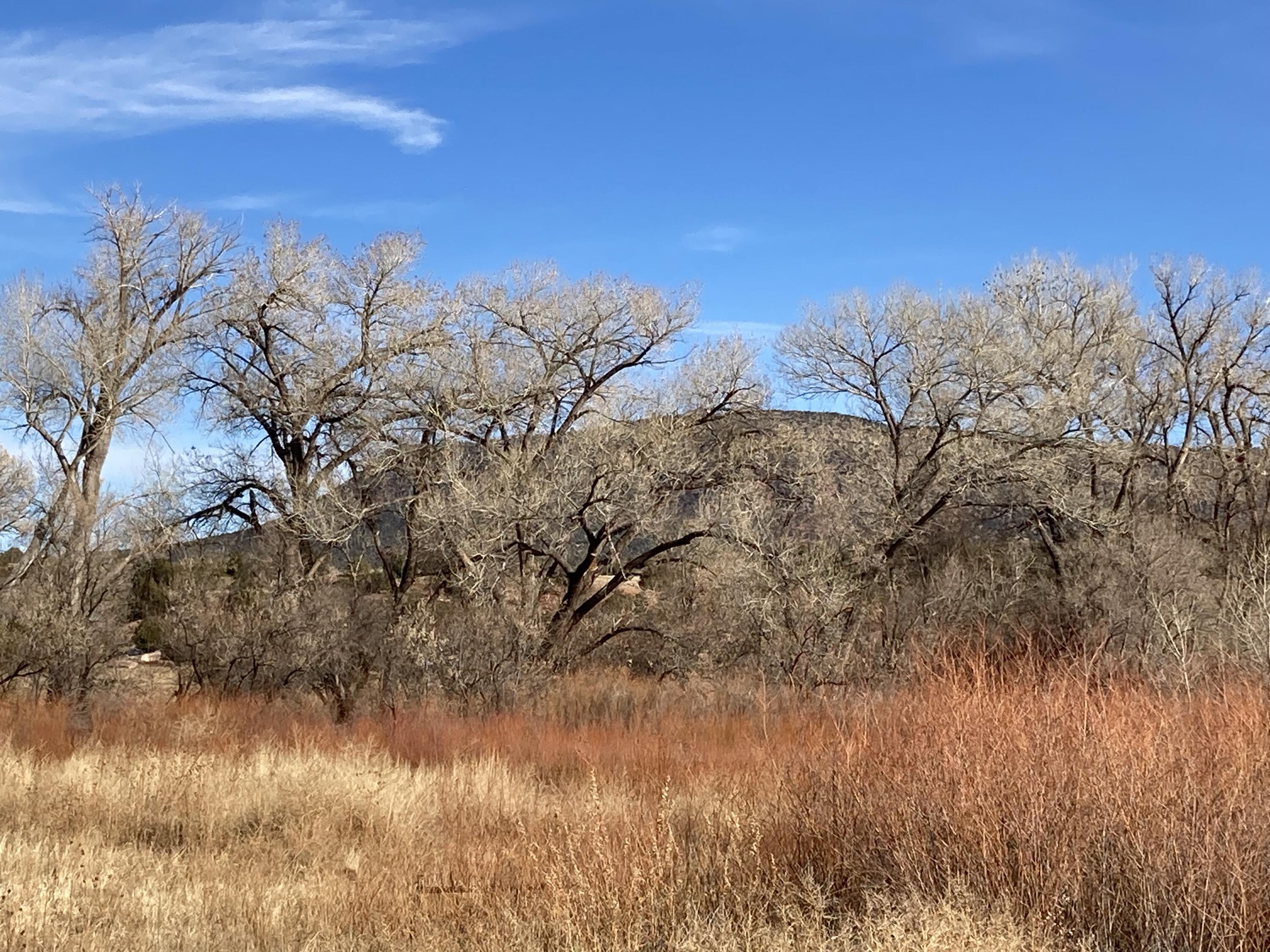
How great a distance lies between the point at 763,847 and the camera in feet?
21.7

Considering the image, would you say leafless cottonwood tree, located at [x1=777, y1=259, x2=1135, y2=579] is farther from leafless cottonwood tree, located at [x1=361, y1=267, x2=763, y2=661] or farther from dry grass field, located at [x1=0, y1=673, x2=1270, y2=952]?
dry grass field, located at [x1=0, y1=673, x2=1270, y2=952]

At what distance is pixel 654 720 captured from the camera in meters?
15.0

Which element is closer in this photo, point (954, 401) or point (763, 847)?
point (763, 847)

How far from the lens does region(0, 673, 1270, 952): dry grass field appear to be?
16.9 feet

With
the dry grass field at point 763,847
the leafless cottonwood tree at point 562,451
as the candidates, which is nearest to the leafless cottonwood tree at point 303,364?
the leafless cottonwood tree at point 562,451

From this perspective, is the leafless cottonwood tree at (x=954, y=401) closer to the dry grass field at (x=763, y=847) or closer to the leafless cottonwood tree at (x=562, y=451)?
the leafless cottonwood tree at (x=562, y=451)

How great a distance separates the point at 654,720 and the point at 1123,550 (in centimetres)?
1117

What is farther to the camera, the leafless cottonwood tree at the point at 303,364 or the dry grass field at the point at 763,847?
the leafless cottonwood tree at the point at 303,364

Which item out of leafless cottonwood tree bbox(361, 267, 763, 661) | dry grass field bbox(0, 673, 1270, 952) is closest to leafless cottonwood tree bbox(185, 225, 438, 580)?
leafless cottonwood tree bbox(361, 267, 763, 661)

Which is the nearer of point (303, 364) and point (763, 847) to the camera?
point (763, 847)

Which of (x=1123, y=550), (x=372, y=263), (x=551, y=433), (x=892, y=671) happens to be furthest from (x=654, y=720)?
(x=372, y=263)

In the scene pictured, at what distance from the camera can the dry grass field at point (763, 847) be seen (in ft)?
16.9

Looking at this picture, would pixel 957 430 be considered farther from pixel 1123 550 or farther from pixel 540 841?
pixel 540 841

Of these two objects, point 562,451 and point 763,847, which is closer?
point 763,847
